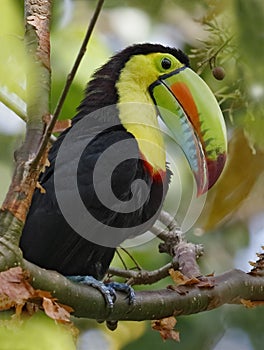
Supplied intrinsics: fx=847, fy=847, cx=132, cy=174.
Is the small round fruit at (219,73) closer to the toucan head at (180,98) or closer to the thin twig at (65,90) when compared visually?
the toucan head at (180,98)

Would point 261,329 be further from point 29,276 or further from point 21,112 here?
point 29,276

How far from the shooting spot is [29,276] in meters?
1.53

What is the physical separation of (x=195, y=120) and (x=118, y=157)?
0.34 metres

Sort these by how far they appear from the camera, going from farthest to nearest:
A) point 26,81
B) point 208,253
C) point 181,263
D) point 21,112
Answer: point 208,253 → point 181,263 → point 21,112 → point 26,81

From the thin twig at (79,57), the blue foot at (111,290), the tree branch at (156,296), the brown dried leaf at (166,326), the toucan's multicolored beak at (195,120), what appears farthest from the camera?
the toucan's multicolored beak at (195,120)

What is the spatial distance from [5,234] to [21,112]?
578 mm

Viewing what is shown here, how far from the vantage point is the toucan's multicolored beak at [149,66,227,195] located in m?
2.38

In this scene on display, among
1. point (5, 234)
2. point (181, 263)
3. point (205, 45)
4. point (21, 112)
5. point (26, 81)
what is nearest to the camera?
point (26, 81)

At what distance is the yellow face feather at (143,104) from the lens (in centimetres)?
246

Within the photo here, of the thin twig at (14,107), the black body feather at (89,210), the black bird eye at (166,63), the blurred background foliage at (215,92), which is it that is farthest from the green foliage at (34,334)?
the black bird eye at (166,63)

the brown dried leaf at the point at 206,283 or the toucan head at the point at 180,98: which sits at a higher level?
the toucan head at the point at 180,98

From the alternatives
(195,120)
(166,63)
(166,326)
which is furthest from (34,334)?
(166,63)

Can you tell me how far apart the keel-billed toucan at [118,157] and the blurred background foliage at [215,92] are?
73 millimetres

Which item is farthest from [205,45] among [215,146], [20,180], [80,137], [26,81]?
[26,81]
